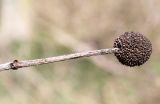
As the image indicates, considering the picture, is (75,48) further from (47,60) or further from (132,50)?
(47,60)

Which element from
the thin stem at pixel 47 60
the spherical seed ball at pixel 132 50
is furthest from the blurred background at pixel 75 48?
the thin stem at pixel 47 60

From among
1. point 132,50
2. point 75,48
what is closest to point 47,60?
point 132,50

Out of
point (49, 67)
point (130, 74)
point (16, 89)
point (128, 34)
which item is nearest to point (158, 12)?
point (130, 74)

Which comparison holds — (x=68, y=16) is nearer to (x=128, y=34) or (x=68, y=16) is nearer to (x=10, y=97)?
(x=10, y=97)

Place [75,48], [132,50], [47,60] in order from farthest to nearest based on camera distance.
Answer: [75,48], [132,50], [47,60]

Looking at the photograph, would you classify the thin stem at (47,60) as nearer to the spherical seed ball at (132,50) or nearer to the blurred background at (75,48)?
the spherical seed ball at (132,50)
